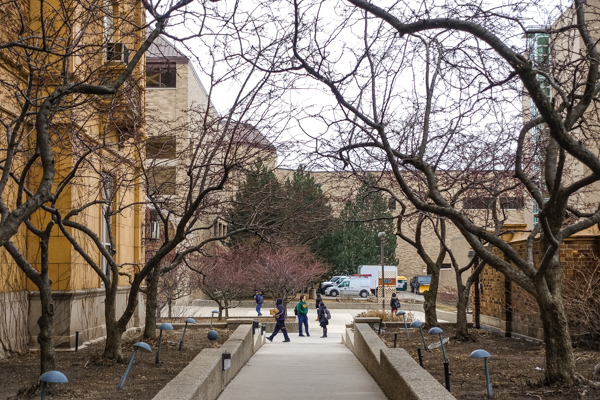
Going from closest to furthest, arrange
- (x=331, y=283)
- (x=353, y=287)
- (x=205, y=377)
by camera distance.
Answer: (x=205, y=377) → (x=353, y=287) → (x=331, y=283)

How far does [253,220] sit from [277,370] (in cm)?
303

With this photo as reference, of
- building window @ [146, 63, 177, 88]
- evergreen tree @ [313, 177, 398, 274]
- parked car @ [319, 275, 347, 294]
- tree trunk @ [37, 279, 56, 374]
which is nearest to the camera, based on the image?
tree trunk @ [37, 279, 56, 374]

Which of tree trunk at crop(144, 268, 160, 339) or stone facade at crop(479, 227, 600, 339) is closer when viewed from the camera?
stone facade at crop(479, 227, 600, 339)

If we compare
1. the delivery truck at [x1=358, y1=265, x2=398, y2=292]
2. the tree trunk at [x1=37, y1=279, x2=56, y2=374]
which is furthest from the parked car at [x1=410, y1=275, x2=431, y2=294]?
the tree trunk at [x1=37, y1=279, x2=56, y2=374]

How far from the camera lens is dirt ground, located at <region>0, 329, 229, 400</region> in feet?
28.3

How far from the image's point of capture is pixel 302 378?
474 inches

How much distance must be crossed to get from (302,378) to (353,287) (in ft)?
148

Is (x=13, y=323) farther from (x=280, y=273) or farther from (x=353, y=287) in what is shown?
(x=353, y=287)

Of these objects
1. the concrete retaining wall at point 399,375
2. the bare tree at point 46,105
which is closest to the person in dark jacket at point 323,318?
the concrete retaining wall at point 399,375

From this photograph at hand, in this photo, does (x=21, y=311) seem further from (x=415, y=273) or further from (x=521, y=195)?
(x=415, y=273)

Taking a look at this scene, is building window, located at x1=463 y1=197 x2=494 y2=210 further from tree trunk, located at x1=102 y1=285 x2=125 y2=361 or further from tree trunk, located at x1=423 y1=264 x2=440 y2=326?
tree trunk, located at x1=102 y1=285 x2=125 y2=361

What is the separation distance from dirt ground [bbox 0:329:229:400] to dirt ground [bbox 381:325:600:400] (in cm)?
421

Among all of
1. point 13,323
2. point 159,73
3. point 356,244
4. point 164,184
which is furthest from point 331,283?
point 159,73

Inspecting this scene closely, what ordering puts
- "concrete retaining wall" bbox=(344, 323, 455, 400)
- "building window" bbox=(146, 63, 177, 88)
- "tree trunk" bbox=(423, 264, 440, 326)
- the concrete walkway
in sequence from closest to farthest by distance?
1. "concrete retaining wall" bbox=(344, 323, 455, 400)
2. the concrete walkway
3. "building window" bbox=(146, 63, 177, 88)
4. "tree trunk" bbox=(423, 264, 440, 326)
